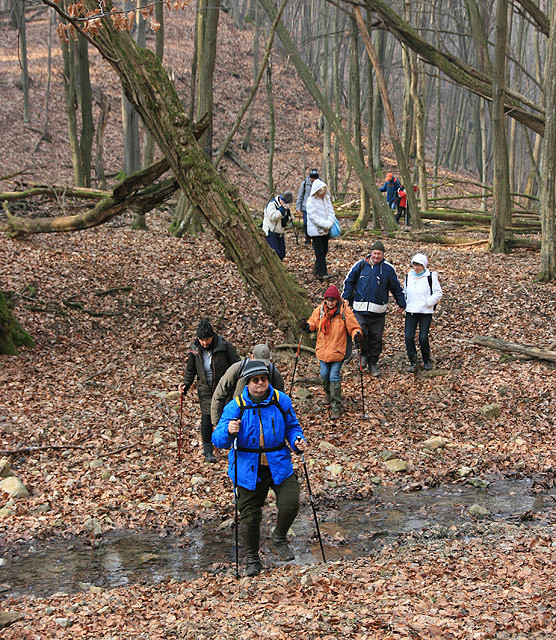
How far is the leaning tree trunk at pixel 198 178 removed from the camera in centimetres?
960

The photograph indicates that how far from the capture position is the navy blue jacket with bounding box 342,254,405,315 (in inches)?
384

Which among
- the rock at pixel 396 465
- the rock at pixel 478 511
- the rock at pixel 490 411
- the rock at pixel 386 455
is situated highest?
the rock at pixel 490 411

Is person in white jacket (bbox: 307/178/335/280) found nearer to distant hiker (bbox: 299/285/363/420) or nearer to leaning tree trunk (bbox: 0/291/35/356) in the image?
distant hiker (bbox: 299/285/363/420)

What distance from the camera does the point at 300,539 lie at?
625cm

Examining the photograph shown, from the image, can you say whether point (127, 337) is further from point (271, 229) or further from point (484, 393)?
point (484, 393)

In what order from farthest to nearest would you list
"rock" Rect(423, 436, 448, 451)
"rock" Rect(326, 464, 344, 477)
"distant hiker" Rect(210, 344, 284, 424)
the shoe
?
1. the shoe
2. "rock" Rect(423, 436, 448, 451)
3. "rock" Rect(326, 464, 344, 477)
4. "distant hiker" Rect(210, 344, 284, 424)

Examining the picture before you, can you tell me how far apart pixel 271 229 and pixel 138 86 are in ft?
13.5

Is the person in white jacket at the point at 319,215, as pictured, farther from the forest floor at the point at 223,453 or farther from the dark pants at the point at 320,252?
the forest floor at the point at 223,453

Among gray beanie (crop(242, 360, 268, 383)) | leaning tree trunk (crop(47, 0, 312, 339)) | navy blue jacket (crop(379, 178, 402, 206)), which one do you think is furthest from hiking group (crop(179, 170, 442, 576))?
navy blue jacket (crop(379, 178, 402, 206))

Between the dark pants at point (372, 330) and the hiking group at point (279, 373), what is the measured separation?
0.02 metres

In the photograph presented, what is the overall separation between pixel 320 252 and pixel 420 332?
3.52m

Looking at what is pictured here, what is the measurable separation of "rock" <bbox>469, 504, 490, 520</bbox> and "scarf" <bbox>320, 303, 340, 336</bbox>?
3.17 m

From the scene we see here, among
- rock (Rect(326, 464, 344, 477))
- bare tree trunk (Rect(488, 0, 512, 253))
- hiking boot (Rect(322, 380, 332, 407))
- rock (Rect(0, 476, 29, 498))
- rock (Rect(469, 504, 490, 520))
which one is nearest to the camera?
rock (Rect(469, 504, 490, 520))

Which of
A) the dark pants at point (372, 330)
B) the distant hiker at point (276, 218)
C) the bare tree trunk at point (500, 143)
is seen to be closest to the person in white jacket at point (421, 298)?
the dark pants at point (372, 330)
